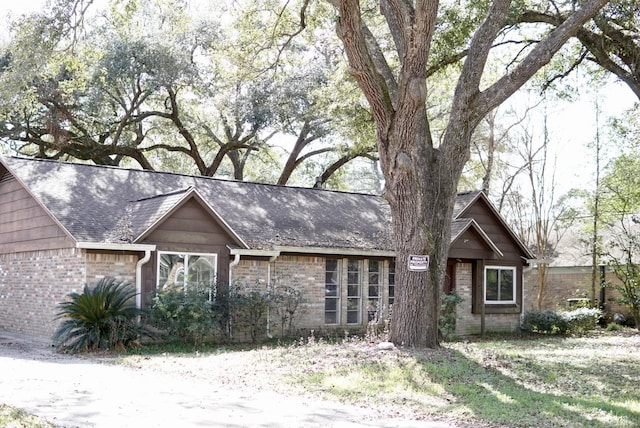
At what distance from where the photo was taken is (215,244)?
18.5m

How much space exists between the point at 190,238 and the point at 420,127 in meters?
6.60

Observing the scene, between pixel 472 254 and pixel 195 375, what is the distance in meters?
12.7

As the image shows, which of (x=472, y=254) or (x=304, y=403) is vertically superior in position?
(x=472, y=254)

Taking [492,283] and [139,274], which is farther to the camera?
[492,283]

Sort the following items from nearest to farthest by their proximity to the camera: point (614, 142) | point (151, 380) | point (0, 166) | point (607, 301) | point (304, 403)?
point (304, 403) < point (151, 380) < point (0, 166) < point (614, 142) < point (607, 301)

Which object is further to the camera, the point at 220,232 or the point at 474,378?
the point at 220,232

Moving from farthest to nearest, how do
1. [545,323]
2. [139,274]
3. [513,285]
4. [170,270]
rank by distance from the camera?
[513,285] → [545,323] → [170,270] → [139,274]

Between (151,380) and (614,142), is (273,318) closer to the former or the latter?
(151,380)

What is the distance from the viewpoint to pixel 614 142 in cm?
2672

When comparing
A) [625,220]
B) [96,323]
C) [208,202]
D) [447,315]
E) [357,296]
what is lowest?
[96,323]

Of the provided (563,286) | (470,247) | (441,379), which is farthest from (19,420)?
(563,286)

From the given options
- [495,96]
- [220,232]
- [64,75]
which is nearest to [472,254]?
[220,232]

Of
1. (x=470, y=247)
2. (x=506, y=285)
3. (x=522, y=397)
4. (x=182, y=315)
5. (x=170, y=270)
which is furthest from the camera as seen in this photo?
(x=506, y=285)

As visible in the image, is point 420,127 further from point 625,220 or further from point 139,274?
point 625,220
